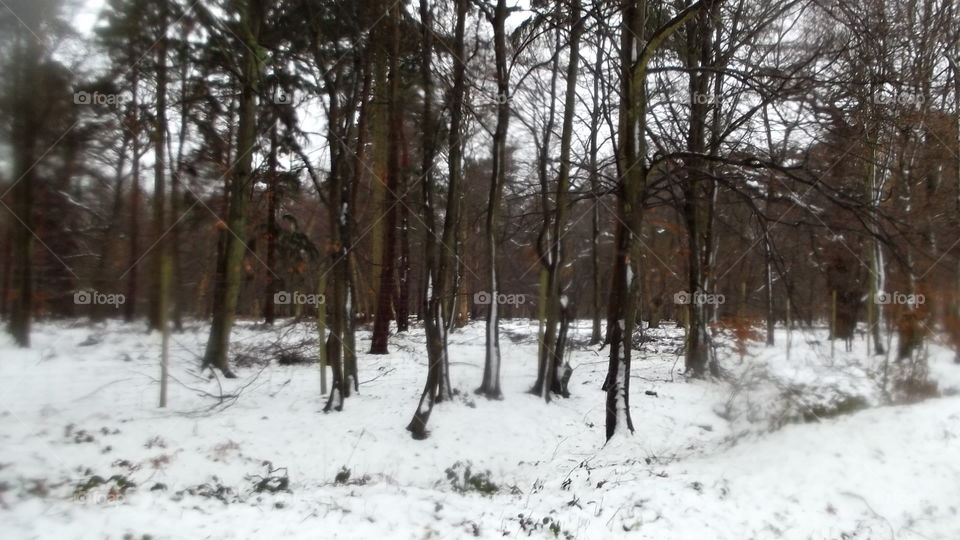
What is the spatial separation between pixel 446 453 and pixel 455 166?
14.8 feet

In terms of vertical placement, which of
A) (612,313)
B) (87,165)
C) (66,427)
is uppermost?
(87,165)

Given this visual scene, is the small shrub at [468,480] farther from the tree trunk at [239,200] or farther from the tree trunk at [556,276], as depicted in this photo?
the tree trunk at [239,200]

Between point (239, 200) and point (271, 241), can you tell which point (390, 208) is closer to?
point (271, 241)

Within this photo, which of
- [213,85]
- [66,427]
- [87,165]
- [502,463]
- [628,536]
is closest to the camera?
[628,536]

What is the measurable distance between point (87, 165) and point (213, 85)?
342 centimetres

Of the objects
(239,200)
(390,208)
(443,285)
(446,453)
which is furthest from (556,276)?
(239,200)

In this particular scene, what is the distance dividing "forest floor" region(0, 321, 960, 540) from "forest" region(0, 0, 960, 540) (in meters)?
0.05

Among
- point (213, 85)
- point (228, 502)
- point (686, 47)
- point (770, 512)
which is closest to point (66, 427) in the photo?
point (228, 502)

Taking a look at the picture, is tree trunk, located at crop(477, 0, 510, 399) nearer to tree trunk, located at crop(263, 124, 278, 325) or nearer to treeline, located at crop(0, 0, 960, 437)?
treeline, located at crop(0, 0, 960, 437)

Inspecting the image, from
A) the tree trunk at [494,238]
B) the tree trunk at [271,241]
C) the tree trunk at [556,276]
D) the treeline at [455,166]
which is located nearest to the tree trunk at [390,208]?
the treeline at [455,166]

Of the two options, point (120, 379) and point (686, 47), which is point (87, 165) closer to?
point (120, 379)

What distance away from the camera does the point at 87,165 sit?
662 cm

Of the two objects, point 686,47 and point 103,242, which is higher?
point 686,47

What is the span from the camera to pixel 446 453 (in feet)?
28.5
